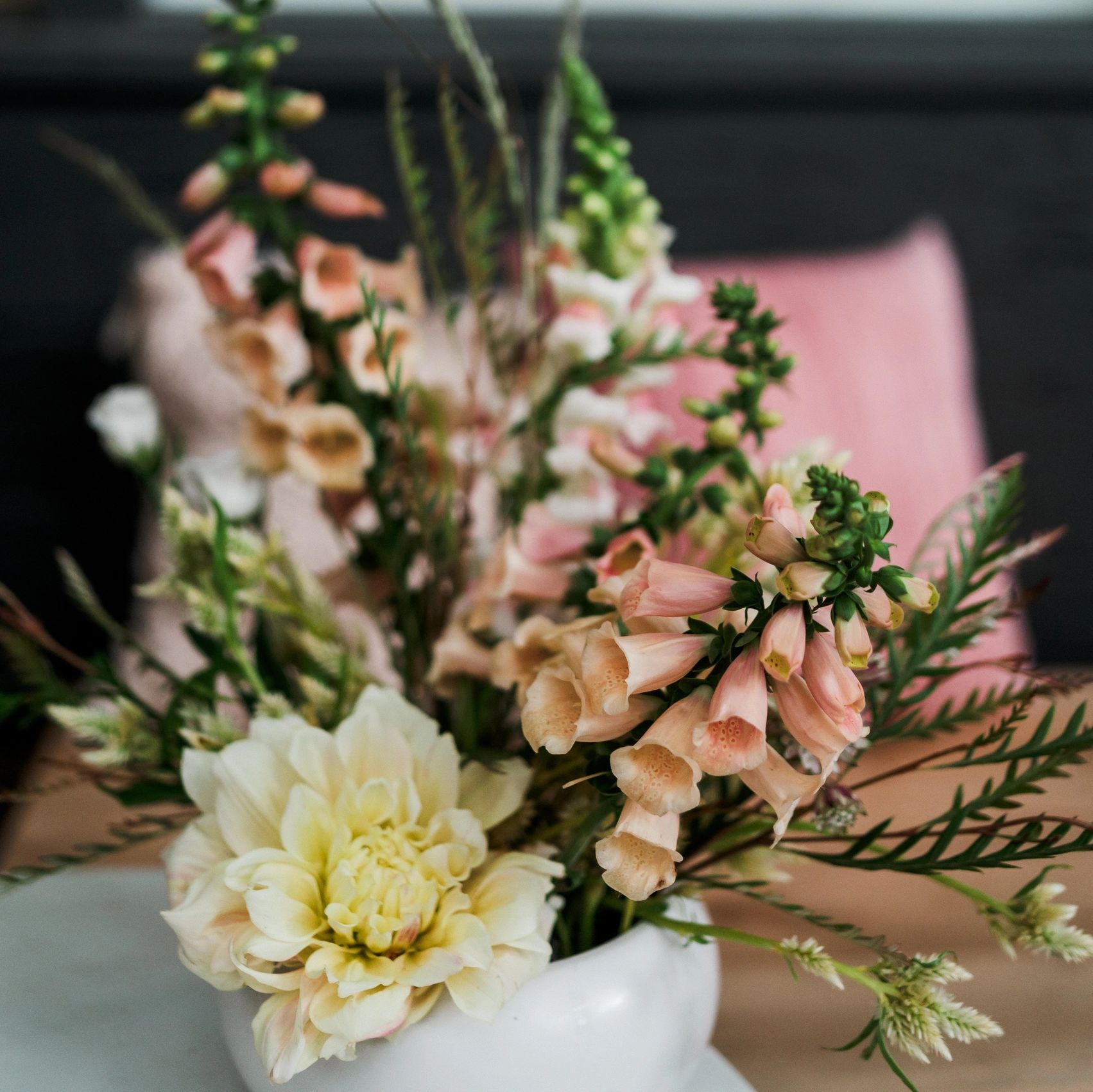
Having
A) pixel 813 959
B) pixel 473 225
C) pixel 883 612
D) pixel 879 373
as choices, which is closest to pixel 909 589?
pixel 883 612

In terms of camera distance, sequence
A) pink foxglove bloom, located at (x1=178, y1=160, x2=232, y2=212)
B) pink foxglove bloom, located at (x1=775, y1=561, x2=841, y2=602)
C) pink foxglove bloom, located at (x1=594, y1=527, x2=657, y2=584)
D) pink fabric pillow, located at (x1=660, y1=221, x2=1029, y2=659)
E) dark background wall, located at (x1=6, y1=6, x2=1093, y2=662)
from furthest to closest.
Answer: dark background wall, located at (x1=6, y1=6, x2=1093, y2=662) → pink fabric pillow, located at (x1=660, y1=221, x2=1029, y2=659) → pink foxglove bloom, located at (x1=178, y1=160, x2=232, y2=212) → pink foxglove bloom, located at (x1=594, y1=527, x2=657, y2=584) → pink foxglove bloom, located at (x1=775, y1=561, x2=841, y2=602)

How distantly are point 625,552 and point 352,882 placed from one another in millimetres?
151

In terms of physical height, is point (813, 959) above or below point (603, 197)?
below

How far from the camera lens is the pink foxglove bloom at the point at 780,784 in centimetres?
30

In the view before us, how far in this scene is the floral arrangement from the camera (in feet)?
1.00

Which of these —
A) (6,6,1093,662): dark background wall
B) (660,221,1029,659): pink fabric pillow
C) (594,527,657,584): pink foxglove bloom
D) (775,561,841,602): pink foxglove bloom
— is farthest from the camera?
(6,6,1093,662): dark background wall

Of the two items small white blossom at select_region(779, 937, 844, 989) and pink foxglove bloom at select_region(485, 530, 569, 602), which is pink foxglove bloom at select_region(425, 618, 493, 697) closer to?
pink foxglove bloom at select_region(485, 530, 569, 602)

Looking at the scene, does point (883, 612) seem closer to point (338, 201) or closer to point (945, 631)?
point (945, 631)

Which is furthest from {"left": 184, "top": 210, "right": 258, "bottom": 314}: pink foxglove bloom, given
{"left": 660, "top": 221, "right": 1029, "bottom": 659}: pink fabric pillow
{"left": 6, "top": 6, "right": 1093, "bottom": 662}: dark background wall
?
{"left": 6, "top": 6, "right": 1093, "bottom": 662}: dark background wall

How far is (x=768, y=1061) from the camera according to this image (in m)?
0.50

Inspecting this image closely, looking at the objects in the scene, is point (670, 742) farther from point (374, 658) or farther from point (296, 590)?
point (374, 658)

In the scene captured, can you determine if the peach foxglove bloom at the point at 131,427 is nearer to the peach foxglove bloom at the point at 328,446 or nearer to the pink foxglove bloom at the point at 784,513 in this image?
the peach foxglove bloom at the point at 328,446

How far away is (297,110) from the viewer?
0.48m

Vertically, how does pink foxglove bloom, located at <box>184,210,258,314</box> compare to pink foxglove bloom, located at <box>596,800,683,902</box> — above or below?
above
